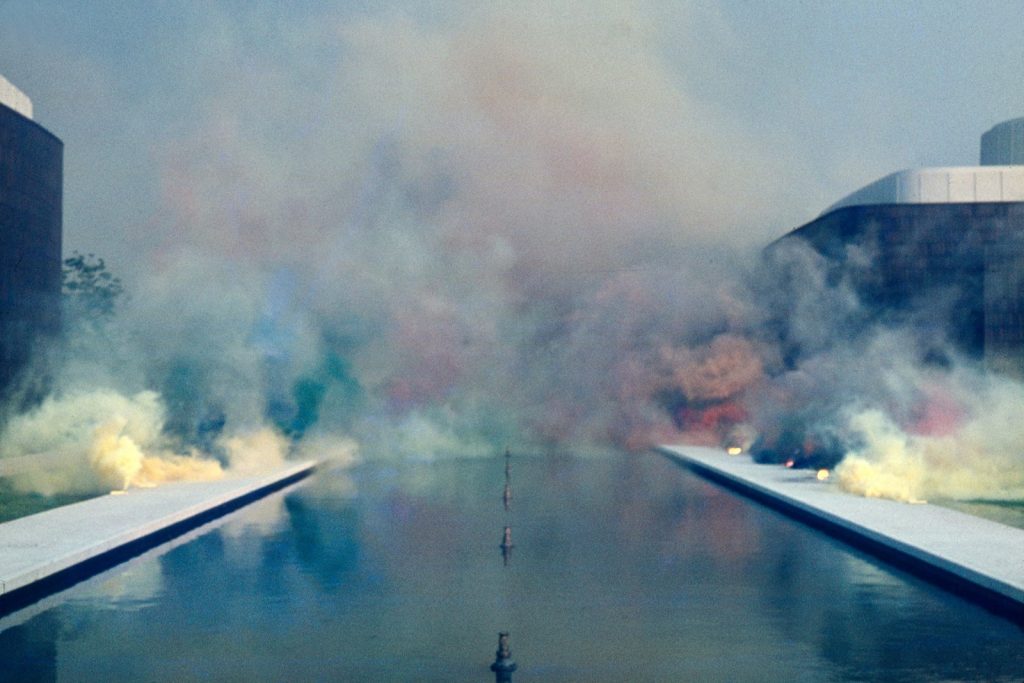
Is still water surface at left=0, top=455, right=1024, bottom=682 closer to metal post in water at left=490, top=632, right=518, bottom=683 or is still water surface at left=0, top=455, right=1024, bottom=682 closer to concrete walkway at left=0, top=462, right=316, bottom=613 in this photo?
metal post in water at left=490, top=632, right=518, bottom=683

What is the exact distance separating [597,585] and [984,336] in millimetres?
42788

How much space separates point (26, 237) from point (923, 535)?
1562 inches

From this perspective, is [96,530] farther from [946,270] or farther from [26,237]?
[946,270]

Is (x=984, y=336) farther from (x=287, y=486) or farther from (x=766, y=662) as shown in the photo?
(x=766, y=662)

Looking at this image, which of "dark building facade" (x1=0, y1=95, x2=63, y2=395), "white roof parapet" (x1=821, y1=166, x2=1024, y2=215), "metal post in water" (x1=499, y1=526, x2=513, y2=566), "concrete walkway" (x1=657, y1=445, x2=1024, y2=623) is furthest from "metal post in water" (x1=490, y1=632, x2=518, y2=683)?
"white roof parapet" (x1=821, y1=166, x2=1024, y2=215)

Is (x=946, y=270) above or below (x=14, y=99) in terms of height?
below

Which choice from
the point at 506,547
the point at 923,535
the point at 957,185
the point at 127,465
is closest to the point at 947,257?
the point at 957,185

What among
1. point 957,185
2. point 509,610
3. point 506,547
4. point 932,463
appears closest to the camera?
point 509,610

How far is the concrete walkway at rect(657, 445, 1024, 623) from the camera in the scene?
1370 cm

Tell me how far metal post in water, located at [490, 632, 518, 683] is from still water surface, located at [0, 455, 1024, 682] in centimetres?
22

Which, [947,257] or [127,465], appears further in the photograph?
[947,257]

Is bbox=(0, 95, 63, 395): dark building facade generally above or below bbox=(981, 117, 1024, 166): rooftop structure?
below

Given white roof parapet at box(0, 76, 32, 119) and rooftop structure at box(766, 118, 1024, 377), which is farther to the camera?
rooftop structure at box(766, 118, 1024, 377)

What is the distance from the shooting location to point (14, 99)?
51.9 m
